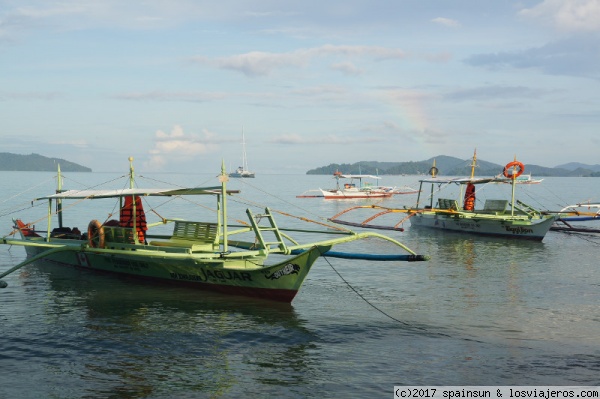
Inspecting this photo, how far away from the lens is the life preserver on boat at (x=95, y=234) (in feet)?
78.4

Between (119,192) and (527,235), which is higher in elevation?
(119,192)

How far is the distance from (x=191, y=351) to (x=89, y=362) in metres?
2.56

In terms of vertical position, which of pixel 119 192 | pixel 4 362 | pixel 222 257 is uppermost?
pixel 119 192

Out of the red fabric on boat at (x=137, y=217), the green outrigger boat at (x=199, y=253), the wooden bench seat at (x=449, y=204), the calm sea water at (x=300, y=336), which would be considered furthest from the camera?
the wooden bench seat at (x=449, y=204)

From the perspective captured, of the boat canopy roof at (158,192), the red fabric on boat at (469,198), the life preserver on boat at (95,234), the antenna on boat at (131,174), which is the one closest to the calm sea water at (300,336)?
the life preserver on boat at (95,234)

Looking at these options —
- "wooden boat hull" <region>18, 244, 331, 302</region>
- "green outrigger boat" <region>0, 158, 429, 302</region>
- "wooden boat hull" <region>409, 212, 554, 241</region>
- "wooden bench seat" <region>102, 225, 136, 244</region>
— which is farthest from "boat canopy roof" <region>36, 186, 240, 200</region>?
"wooden boat hull" <region>409, 212, 554, 241</region>

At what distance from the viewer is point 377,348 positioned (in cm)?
1623

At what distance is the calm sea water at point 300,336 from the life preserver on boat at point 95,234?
5.82 feet

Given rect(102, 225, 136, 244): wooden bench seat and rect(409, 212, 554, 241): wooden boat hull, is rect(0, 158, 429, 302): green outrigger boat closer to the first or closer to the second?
rect(102, 225, 136, 244): wooden bench seat

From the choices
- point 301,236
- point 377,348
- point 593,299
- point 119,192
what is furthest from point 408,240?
point 377,348

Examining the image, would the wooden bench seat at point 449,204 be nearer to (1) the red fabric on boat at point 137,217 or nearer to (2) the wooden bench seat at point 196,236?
(2) the wooden bench seat at point 196,236

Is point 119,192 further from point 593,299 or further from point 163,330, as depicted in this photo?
point 593,299

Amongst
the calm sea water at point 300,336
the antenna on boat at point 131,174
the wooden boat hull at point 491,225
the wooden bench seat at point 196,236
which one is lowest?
the calm sea water at point 300,336

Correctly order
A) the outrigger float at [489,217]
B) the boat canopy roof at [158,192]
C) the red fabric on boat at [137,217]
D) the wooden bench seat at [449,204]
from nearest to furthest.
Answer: the boat canopy roof at [158,192]
the red fabric on boat at [137,217]
the outrigger float at [489,217]
the wooden bench seat at [449,204]
